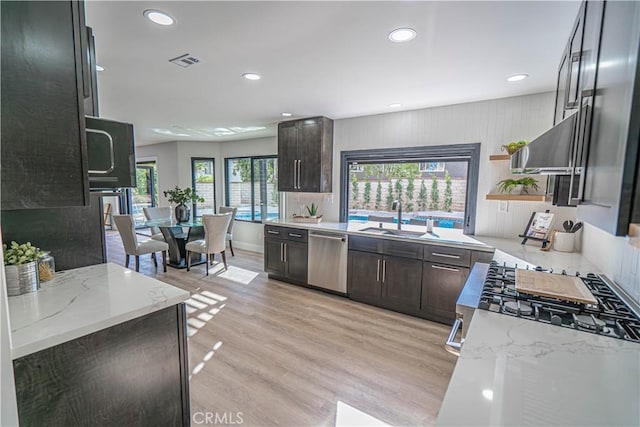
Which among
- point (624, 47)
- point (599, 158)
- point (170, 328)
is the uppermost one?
point (624, 47)

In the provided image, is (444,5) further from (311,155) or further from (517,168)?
(311,155)

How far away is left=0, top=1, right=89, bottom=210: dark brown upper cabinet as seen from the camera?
1039 mm

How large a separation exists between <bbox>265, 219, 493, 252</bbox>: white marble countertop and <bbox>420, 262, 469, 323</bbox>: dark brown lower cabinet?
0.25 m

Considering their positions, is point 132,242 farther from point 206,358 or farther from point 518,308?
point 518,308

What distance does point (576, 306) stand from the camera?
1375 millimetres

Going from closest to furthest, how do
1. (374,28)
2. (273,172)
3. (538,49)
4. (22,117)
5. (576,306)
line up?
(22,117) → (576,306) → (374,28) → (538,49) → (273,172)

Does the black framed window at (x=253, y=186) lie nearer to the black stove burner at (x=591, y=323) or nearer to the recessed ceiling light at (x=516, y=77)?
the recessed ceiling light at (x=516, y=77)

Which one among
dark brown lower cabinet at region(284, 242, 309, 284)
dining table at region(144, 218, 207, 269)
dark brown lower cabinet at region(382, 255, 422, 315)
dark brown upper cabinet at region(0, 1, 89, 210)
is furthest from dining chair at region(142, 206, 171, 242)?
dark brown upper cabinet at region(0, 1, 89, 210)

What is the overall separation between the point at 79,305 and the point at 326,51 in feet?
6.90

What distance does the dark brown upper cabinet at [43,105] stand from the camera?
1039 millimetres

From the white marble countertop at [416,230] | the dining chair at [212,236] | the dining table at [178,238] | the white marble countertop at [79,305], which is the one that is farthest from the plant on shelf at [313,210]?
the white marble countertop at [79,305]

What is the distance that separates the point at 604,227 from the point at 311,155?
3.59 m

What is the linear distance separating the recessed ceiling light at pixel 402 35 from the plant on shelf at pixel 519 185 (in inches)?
78.7

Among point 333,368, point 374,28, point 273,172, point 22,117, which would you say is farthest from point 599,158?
point 273,172
